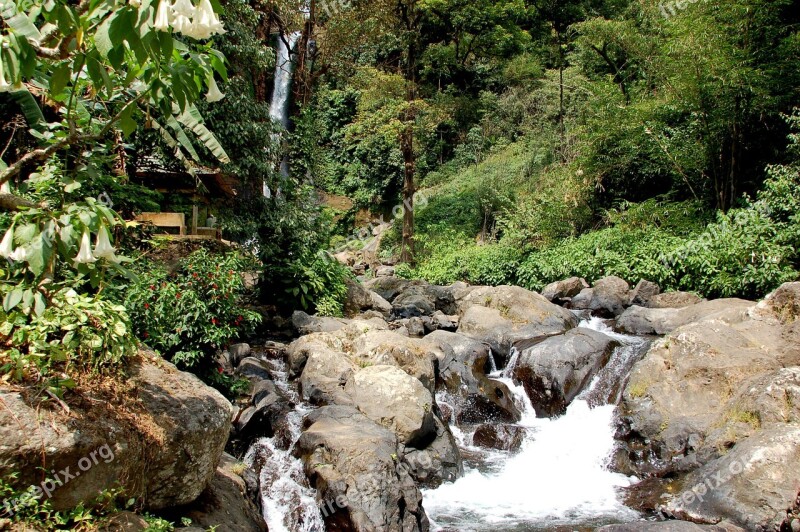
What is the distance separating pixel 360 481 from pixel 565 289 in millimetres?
12122

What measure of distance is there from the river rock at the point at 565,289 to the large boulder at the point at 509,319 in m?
2.44

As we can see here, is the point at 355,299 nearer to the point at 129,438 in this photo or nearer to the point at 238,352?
the point at 238,352

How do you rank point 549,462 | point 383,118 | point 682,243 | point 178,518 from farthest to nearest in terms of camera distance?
1. point 383,118
2. point 682,243
3. point 549,462
4. point 178,518

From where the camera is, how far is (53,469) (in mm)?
3729

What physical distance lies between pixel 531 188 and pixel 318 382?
17.9 meters

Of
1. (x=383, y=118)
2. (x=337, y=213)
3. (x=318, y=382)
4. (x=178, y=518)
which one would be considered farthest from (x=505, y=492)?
(x=337, y=213)

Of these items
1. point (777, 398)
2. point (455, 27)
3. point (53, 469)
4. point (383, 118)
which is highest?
point (455, 27)

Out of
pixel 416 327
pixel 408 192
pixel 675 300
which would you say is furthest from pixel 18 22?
pixel 408 192

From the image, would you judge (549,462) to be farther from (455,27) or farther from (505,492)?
(455,27)

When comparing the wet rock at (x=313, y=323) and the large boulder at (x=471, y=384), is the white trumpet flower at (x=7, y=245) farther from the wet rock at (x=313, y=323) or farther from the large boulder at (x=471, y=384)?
the wet rock at (x=313, y=323)

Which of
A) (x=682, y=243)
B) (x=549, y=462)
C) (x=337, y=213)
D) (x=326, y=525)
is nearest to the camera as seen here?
(x=326, y=525)

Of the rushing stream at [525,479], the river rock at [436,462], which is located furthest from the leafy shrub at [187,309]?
the river rock at [436,462]

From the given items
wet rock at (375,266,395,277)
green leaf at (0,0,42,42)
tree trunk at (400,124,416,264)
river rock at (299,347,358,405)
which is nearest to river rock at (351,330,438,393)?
river rock at (299,347,358,405)

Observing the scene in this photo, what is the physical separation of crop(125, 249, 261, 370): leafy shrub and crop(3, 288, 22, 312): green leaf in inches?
152
